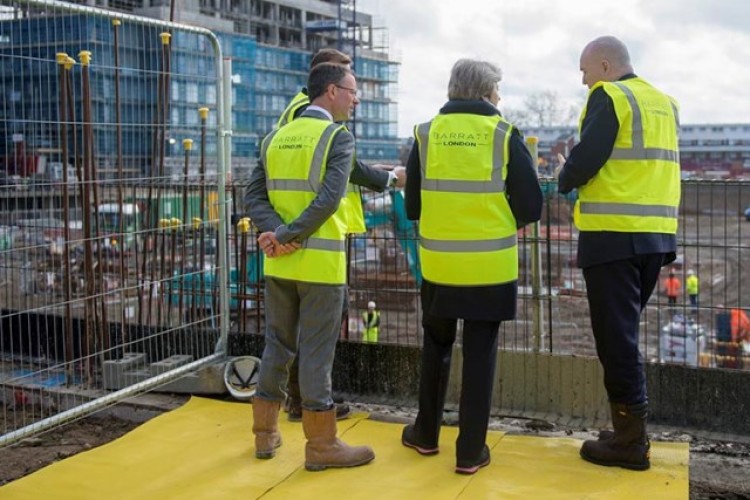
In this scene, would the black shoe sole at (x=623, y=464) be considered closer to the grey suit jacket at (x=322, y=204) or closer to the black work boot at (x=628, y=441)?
the black work boot at (x=628, y=441)

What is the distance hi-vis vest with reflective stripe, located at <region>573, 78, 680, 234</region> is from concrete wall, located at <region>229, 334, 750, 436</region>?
1.26 meters

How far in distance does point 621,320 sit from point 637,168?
2.27 ft

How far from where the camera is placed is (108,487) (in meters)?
3.94

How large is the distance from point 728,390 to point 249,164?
41417 mm

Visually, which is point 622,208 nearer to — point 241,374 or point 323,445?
point 323,445

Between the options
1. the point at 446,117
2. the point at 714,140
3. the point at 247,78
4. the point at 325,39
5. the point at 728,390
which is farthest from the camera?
the point at 714,140

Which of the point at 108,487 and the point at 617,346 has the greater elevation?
the point at 617,346

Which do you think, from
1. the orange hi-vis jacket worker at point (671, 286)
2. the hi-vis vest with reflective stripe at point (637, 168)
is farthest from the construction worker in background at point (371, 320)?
the hi-vis vest with reflective stripe at point (637, 168)

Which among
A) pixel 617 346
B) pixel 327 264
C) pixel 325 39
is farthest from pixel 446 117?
pixel 325 39

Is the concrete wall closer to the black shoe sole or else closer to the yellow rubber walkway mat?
the yellow rubber walkway mat

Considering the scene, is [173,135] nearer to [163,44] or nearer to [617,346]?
[163,44]

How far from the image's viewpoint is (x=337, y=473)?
3990 mm

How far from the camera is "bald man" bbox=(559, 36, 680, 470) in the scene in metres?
3.85

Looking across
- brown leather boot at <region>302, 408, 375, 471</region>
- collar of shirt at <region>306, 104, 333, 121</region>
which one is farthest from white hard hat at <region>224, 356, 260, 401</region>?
collar of shirt at <region>306, 104, 333, 121</region>
